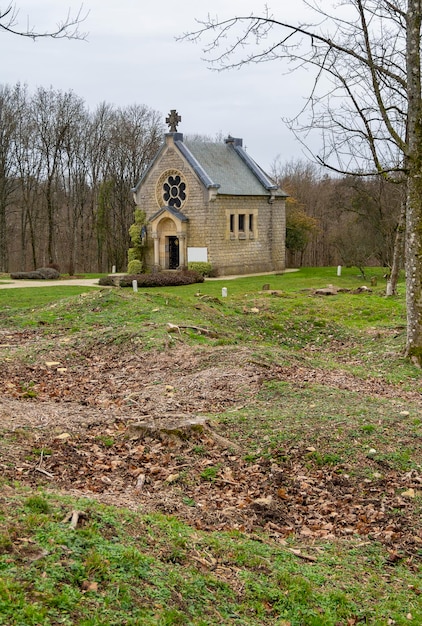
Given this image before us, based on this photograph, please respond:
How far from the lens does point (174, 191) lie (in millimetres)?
38562

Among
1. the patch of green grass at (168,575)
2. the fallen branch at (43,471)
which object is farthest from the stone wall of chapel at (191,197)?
the patch of green grass at (168,575)

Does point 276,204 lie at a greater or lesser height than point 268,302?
greater

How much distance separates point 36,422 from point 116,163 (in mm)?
45888

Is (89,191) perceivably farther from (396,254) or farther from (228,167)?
(396,254)

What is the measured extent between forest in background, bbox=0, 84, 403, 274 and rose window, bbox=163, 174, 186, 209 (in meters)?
8.01

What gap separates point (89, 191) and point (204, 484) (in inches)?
1954

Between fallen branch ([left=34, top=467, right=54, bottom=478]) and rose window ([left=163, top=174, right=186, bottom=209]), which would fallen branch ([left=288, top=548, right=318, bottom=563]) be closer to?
fallen branch ([left=34, top=467, right=54, bottom=478])

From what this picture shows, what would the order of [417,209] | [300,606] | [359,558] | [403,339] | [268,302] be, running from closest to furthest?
[300,606] < [359,558] < [417,209] < [403,339] < [268,302]

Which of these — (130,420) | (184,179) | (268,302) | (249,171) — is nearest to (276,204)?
(249,171)

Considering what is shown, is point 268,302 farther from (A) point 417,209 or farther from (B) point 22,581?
(B) point 22,581

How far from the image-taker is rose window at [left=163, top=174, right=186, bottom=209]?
38.2 m

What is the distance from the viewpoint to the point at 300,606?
4.72 metres

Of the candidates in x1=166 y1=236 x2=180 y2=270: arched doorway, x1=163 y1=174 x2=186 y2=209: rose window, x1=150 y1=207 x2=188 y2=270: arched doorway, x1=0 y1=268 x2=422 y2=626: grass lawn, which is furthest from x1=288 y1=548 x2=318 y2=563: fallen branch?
x1=166 y1=236 x2=180 y2=270: arched doorway

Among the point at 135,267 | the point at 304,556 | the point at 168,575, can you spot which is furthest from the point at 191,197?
the point at 168,575
